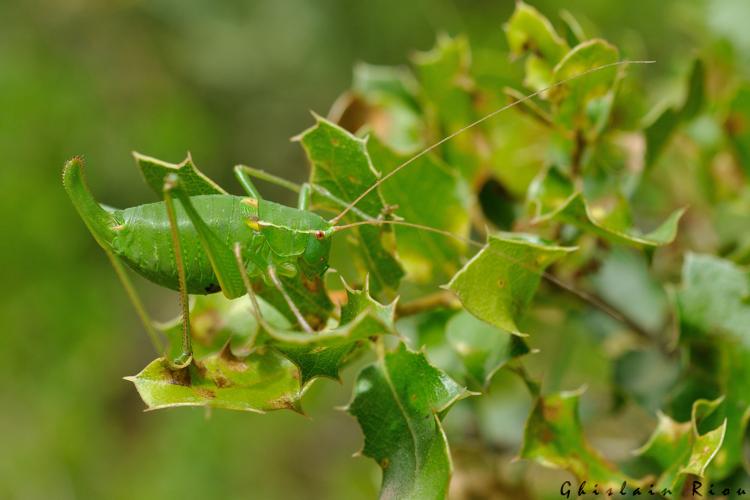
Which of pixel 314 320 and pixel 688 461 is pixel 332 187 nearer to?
pixel 314 320

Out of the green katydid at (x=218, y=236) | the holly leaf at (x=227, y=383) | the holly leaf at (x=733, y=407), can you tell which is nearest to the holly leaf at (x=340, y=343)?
the holly leaf at (x=227, y=383)

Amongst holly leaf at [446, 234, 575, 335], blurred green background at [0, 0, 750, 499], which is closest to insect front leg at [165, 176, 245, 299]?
holly leaf at [446, 234, 575, 335]

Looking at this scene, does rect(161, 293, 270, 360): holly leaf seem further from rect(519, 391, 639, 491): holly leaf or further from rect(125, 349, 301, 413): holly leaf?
rect(519, 391, 639, 491): holly leaf

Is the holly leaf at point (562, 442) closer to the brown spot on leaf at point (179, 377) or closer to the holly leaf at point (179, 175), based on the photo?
the brown spot on leaf at point (179, 377)

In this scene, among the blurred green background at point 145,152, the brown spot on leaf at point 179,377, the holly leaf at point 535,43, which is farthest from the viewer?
the blurred green background at point 145,152

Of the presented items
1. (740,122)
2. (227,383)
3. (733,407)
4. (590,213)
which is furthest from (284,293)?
(740,122)
